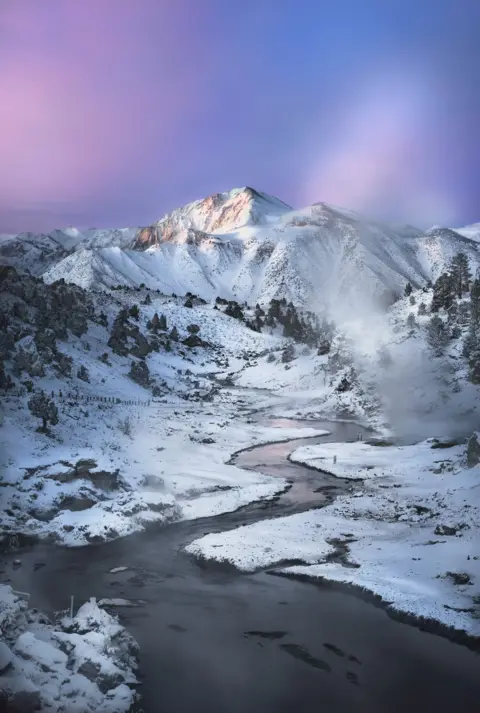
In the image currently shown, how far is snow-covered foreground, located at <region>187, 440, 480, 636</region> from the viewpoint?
77.3 feet

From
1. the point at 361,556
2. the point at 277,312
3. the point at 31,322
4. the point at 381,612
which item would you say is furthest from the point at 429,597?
the point at 277,312

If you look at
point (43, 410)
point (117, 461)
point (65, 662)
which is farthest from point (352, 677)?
point (43, 410)

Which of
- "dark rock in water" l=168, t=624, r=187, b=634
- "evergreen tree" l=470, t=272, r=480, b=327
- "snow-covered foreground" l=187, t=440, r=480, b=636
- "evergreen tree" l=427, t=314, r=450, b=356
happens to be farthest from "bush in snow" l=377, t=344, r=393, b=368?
"dark rock in water" l=168, t=624, r=187, b=634

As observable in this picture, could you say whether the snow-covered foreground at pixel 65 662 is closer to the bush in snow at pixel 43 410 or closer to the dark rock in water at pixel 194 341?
the bush in snow at pixel 43 410

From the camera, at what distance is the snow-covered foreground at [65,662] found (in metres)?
15.0

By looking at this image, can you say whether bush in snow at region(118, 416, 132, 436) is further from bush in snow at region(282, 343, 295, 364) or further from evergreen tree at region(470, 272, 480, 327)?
bush in snow at region(282, 343, 295, 364)

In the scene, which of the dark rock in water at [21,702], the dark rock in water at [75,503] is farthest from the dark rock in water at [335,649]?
the dark rock in water at [75,503]

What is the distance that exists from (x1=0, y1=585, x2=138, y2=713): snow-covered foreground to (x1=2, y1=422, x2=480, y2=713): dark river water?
94 centimetres

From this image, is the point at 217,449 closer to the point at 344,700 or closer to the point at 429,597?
the point at 429,597

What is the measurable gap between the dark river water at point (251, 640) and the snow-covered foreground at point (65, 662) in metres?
0.94

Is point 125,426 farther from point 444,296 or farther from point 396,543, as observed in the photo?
point 444,296

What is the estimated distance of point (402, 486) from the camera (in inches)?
1558

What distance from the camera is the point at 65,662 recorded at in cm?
1695

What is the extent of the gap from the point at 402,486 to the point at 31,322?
50.8 metres
